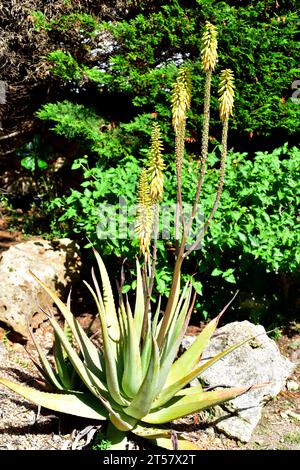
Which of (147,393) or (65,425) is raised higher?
(147,393)

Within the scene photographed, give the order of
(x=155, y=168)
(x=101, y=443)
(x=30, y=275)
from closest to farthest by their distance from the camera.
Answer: (x=155, y=168) < (x=101, y=443) < (x=30, y=275)

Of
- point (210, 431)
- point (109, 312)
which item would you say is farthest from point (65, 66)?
point (210, 431)

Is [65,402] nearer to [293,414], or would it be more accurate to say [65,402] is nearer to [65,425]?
[65,425]

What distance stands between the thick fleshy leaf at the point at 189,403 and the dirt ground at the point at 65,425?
0.65ft

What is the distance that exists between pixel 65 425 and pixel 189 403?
3.03 ft

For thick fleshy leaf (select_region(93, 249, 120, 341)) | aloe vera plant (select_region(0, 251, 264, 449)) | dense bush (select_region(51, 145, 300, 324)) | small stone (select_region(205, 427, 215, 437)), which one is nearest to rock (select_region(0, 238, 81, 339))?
dense bush (select_region(51, 145, 300, 324))

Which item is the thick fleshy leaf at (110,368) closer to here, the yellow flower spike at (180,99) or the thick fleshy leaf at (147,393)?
the thick fleshy leaf at (147,393)

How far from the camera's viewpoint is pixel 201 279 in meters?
5.20

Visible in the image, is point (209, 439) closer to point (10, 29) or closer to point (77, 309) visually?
point (77, 309)

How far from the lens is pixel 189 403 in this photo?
307cm

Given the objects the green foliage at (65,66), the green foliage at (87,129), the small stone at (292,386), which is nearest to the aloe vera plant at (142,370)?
the small stone at (292,386)

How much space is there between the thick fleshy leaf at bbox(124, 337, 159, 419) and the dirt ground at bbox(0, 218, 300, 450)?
0.38 metres

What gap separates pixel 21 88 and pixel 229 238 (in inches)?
159
